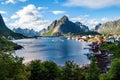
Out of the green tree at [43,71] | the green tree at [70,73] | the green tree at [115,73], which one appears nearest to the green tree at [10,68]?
the green tree at [70,73]

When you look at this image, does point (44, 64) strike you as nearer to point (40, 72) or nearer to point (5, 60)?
point (40, 72)

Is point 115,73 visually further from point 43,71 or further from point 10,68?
point 10,68

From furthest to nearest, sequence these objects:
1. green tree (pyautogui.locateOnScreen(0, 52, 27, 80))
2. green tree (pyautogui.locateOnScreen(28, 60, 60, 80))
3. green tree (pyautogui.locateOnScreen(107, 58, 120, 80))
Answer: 1. green tree (pyautogui.locateOnScreen(28, 60, 60, 80))
2. green tree (pyautogui.locateOnScreen(107, 58, 120, 80))
3. green tree (pyautogui.locateOnScreen(0, 52, 27, 80))

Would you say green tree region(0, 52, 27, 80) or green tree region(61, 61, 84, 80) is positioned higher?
green tree region(0, 52, 27, 80)

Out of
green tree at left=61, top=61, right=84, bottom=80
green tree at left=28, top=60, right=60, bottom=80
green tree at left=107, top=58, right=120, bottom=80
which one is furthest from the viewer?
green tree at left=28, top=60, right=60, bottom=80

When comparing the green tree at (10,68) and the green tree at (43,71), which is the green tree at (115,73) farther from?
the green tree at (10,68)

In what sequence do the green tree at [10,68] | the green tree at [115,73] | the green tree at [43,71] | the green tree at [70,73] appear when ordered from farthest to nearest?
the green tree at [43,71]
the green tree at [115,73]
the green tree at [70,73]
the green tree at [10,68]

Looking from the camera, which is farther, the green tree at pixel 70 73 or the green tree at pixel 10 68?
the green tree at pixel 70 73

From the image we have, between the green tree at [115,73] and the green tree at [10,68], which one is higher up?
the green tree at [10,68]

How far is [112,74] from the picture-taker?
77688mm

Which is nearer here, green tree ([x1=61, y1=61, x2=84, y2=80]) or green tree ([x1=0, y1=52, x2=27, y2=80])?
green tree ([x1=0, y1=52, x2=27, y2=80])

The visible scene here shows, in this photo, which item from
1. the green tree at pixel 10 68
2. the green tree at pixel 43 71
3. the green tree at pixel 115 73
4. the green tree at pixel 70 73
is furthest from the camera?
the green tree at pixel 43 71

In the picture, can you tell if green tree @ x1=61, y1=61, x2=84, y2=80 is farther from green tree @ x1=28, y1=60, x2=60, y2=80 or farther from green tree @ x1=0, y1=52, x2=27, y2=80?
green tree @ x1=0, y1=52, x2=27, y2=80

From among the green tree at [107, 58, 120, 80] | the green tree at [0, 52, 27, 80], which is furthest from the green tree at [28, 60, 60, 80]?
the green tree at [0, 52, 27, 80]
